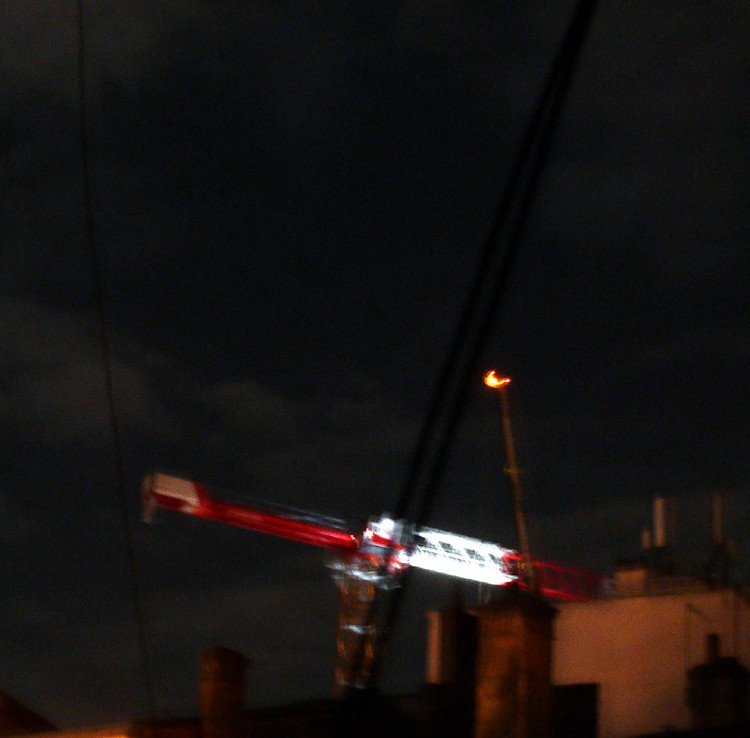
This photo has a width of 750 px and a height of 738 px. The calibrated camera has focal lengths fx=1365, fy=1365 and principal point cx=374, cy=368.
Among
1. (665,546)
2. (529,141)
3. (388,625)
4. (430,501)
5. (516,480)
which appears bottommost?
(388,625)

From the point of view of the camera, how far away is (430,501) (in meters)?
11.2

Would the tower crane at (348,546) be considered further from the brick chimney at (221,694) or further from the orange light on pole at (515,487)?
the brick chimney at (221,694)

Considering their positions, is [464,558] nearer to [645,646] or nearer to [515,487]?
[515,487]

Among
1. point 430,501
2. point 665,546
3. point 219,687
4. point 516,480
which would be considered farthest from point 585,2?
point 516,480

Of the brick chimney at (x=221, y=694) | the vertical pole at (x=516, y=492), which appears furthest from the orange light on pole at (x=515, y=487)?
the brick chimney at (x=221, y=694)

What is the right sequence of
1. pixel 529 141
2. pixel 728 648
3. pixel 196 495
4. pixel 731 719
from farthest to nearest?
pixel 196 495 < pixel 728 648 < pixel 731 719 < pixel 529 141

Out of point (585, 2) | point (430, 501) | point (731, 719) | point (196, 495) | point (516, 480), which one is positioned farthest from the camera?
point (196, 495)

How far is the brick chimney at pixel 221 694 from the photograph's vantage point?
63.8 feet

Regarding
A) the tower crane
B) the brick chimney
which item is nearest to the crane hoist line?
the tower crane

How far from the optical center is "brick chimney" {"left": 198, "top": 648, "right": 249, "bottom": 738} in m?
19.5

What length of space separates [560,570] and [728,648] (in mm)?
27257

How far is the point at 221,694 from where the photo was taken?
64.0 feet

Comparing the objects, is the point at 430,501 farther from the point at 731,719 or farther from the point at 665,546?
the point at 665,546

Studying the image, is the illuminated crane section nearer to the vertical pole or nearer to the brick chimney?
the vertical pole
